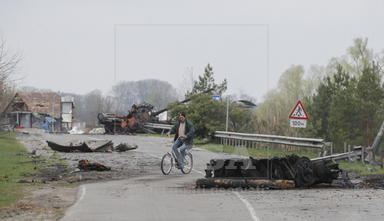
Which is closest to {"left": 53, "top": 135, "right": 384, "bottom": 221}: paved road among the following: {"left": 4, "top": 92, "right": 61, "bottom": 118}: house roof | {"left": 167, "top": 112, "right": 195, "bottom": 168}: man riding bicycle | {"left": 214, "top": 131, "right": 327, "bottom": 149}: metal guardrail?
{"left": 167, "top": 112, "right": 195, "bottom": 168}: man riding bicycle

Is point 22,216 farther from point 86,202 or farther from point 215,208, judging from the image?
point 215,208

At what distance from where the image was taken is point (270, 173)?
14.4m

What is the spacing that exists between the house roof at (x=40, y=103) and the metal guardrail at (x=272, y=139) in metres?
72.4

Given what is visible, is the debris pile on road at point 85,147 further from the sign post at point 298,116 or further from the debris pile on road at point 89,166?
the sign post at point 298,116

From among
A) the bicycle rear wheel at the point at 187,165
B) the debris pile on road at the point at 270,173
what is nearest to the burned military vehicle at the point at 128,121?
the bicycle rear wheel at the point at 187,165

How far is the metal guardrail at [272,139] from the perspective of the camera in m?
23.7

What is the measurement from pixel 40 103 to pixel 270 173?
96.9 meters

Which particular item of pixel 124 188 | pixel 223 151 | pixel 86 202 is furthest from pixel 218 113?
pixel 86 202

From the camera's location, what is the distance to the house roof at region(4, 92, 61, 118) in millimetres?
103000

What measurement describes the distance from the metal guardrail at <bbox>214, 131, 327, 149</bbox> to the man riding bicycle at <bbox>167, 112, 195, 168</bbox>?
20.8 feet

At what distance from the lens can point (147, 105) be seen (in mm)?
56094

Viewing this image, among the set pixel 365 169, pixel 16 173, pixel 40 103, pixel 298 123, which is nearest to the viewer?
pixel 16 173

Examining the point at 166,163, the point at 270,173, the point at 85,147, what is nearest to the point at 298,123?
the point at 166,163

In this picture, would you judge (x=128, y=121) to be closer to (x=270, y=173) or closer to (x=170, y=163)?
(x=170, y=163)
